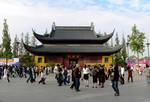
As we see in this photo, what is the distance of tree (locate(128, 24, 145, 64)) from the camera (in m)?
62.2

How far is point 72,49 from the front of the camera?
221 ft

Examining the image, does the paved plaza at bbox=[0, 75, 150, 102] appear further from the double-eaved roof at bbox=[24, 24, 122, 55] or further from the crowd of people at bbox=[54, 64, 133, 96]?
the double-eaved roof at bbox=[24, 24, 122, 55]

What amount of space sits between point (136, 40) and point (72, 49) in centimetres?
1253

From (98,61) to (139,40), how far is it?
936 centimetres

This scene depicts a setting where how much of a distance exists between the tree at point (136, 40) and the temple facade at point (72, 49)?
4577 millimetres

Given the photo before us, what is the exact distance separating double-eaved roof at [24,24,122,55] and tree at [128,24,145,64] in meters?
4.58

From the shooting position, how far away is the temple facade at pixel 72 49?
66.2 m

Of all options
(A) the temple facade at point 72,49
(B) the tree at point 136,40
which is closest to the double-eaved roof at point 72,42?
(A) the temple facade at point 72,49

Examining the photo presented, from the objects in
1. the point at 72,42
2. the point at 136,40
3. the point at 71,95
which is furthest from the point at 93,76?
the point at 72,42

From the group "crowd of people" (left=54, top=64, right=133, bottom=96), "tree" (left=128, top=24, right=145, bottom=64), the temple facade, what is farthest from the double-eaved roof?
"crowd of people" (left=54, top=64, right=133, bottom=96)

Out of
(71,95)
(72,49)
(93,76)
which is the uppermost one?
(72,49)

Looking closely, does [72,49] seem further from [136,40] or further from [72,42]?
[136,40]

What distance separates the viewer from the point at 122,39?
115m

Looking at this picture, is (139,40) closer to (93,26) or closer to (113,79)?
(93,26)
